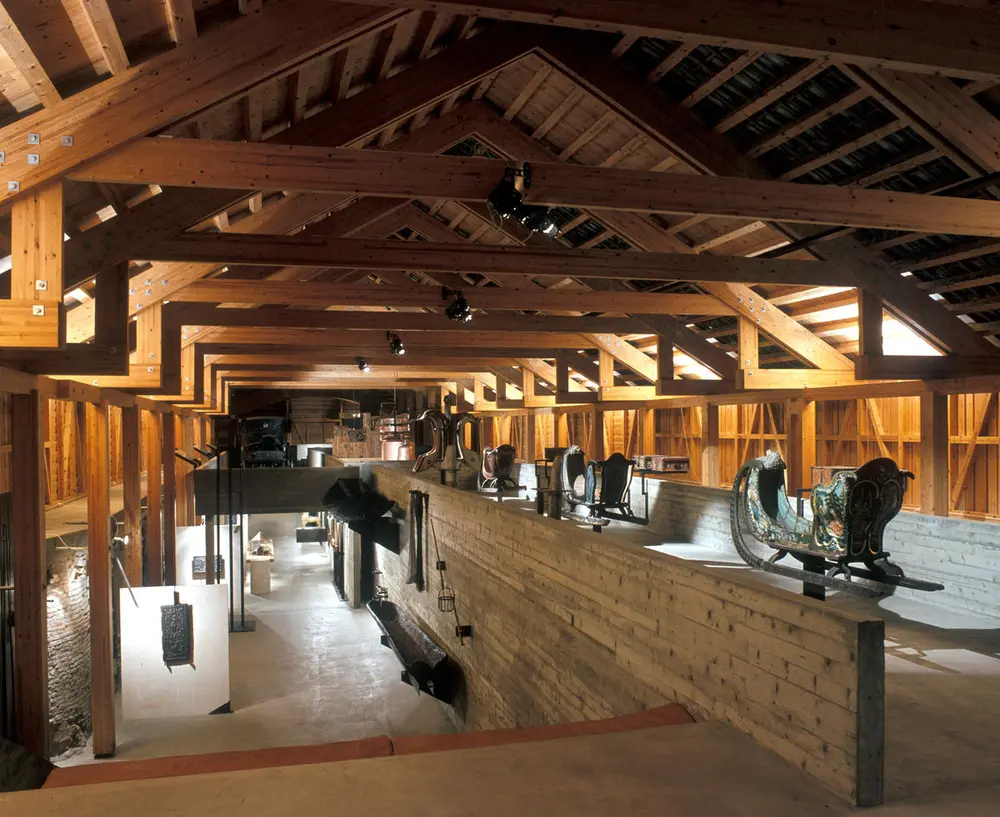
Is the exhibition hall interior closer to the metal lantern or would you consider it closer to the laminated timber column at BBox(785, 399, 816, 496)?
the laminated timber column at BBox(785, 399, 816, 496)

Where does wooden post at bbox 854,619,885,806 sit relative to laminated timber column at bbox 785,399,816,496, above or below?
below

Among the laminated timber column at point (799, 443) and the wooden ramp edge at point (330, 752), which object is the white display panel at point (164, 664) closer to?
the wooden ramp edge at point (330, 752)

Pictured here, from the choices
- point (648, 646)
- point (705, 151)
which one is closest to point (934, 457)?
point (705, 151)

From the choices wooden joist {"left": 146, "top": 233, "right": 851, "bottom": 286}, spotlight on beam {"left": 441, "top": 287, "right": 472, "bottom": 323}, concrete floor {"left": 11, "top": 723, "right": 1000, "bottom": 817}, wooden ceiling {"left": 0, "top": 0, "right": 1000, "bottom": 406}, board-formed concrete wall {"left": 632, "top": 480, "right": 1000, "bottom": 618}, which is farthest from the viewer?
spotlight on beam {"left": 441, "top": 287, "right": 472, "bottom": 323}

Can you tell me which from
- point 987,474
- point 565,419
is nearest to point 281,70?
point 987,474

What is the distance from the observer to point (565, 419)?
2120 cm

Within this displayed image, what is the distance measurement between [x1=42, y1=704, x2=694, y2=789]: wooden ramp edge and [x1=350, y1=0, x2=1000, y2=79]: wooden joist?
3509mm

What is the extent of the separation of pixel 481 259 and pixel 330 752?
485 cm

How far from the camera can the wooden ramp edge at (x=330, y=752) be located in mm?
3686

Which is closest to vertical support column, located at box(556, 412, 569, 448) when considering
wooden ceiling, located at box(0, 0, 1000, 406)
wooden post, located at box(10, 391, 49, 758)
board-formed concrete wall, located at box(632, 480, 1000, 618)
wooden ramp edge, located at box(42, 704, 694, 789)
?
wooden ceiling, located at box(0, 0, 1000, 406)

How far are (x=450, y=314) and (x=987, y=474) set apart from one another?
24.8ft

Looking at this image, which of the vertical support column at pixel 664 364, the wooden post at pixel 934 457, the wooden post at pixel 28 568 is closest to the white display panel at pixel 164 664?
the wooden post at pixel 28 568

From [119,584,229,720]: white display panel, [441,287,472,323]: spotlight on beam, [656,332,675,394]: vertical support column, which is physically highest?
[441,287,472,323]: spotlight on beam

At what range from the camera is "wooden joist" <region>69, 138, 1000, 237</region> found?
5.02 meters
